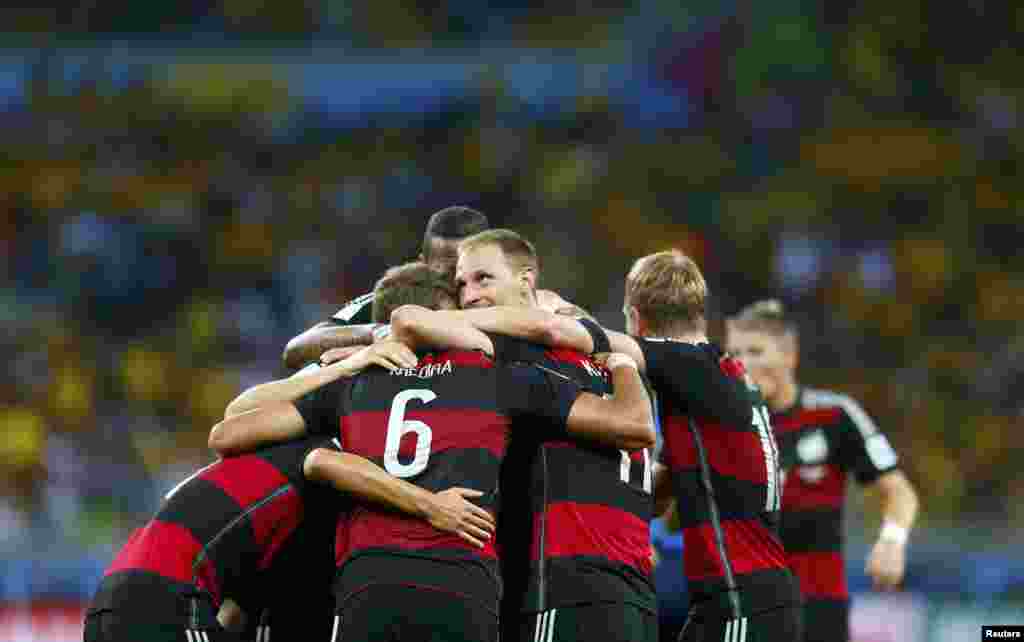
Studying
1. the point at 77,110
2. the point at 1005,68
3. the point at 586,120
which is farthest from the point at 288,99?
the point at 1005,68

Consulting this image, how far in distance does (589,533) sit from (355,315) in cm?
181

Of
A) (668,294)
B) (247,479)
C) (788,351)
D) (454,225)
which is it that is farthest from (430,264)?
Answer: (788,351)

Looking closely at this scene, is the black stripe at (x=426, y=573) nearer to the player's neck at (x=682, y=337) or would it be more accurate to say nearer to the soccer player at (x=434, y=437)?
the soccer player at (x=434, y=437)

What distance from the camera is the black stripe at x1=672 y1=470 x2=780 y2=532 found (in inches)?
182

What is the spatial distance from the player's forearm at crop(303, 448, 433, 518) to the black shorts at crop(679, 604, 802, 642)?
1106mm

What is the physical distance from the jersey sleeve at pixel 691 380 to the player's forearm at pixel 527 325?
315 mm

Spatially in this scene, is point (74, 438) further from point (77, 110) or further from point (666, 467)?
point (666, 467)

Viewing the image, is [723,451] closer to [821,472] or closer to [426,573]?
[426,573]

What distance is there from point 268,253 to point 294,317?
3.11 ft

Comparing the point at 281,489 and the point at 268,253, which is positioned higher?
the point at 268,253

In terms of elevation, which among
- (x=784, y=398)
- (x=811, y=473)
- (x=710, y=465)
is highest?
(x=784, y=398)

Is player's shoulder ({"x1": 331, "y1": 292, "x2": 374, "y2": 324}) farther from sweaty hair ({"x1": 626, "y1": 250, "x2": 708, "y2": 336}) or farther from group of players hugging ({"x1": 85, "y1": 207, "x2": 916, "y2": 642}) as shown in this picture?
sweaty hair ({"x1": 626, "y1": 250, "x2": 708, "y2": 336})

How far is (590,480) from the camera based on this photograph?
424cm

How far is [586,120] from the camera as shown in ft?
46.3
